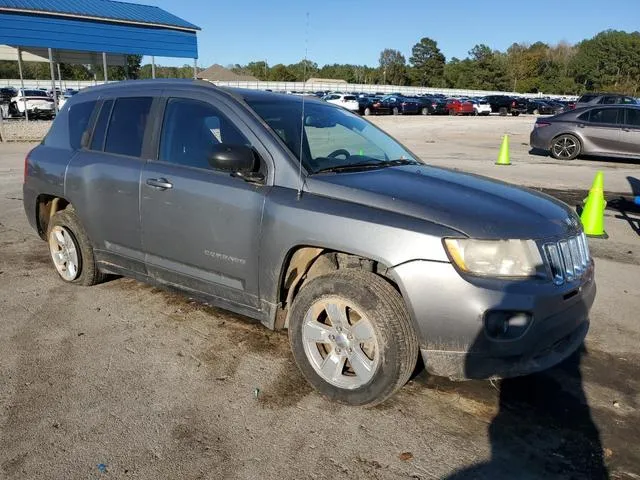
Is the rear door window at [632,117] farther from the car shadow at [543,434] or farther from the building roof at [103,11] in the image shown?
the building roof at [103,11]

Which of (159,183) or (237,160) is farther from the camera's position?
(159,183)

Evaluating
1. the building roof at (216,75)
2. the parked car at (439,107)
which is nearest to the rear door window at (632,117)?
the building roof at (216,75)

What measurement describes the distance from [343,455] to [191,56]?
81.7ft

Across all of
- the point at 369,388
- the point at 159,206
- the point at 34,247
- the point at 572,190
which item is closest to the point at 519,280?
the point at 369,388

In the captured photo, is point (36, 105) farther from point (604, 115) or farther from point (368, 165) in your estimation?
point (368, 165)

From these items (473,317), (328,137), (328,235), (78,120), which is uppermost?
(78,120)

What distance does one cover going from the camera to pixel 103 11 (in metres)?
23.5

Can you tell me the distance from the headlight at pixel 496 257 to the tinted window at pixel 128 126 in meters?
2.63

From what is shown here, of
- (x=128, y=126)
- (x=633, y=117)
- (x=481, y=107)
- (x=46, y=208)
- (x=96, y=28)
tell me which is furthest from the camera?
(x=481, y=107)

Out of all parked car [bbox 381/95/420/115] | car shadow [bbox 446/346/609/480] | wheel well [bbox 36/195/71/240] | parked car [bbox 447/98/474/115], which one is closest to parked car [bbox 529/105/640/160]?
car shadow [bbox 446/346/609/480]

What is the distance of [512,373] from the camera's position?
9.32 ft

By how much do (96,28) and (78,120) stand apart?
66.7 feet

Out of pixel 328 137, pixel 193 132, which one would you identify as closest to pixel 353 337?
pixel 328 137

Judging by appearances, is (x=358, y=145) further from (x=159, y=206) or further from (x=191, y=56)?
(x=191, y=56)
